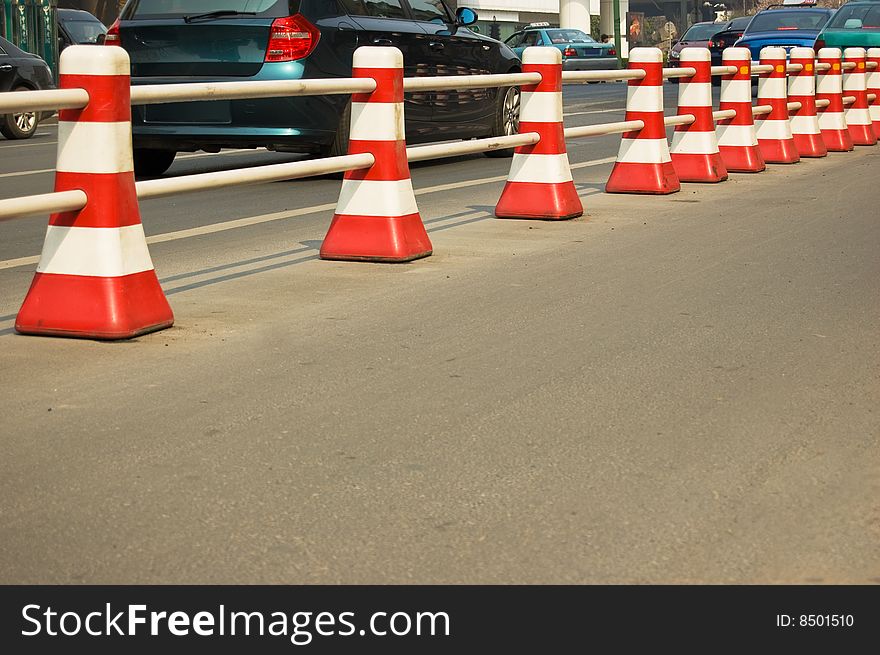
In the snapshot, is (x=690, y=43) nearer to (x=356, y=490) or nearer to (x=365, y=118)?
(x=365, y=118)

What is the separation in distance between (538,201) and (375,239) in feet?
6.89

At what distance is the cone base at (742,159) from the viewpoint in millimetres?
13612

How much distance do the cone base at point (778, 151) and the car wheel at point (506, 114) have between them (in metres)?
2.46

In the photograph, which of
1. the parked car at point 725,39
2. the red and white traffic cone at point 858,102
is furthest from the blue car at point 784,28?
the red and white traffic cone at point 858,102

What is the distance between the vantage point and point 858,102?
1769 centimetres

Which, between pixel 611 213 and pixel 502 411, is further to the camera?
pixel 611 213

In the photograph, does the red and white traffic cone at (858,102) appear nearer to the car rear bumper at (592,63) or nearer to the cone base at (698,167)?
the cone base at (698,167)

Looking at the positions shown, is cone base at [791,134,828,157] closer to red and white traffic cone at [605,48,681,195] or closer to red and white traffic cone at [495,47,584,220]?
red and white traffic cone at [605,48,681,195]

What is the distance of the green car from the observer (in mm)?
21688

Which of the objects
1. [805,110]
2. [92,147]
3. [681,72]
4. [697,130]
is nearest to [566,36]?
[805,110]

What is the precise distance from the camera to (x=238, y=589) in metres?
3.27

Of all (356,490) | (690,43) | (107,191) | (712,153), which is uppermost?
(107,191)

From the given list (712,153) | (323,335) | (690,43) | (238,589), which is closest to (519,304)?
(323,335)

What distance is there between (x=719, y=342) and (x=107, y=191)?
8.01 ft
